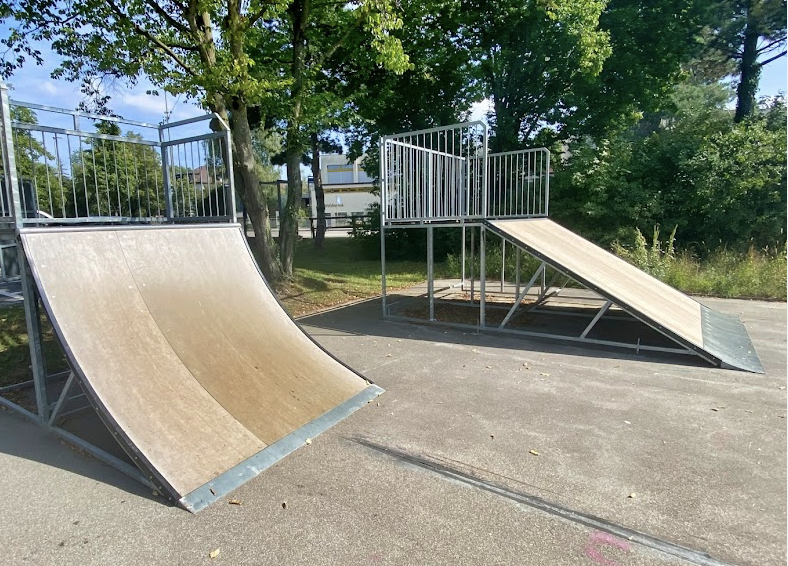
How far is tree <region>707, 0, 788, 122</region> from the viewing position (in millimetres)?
17031

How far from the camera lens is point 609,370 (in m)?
5.42

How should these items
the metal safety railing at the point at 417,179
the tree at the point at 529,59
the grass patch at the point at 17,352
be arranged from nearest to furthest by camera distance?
1. the grass patch at the point at 17,352
2. the metal safety railing at the point at 417,179
3. the tree at the point at 529,59

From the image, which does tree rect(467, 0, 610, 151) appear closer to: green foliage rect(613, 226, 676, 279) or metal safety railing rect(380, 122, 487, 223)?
green foliage rect(613, 226, 676, 279)

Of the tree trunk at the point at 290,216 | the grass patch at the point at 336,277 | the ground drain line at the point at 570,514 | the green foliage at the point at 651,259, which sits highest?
the tree trunk at the point at 290,216

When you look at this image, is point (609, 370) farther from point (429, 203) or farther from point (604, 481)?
point (429, 203)

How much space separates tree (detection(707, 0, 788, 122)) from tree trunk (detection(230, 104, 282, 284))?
55.1 ft

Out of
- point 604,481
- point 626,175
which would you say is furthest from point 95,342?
point 626,175

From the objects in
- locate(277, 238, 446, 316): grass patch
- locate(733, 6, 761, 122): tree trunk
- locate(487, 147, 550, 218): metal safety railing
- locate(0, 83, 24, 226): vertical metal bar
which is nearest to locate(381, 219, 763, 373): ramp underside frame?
locate(277, 238, 446, 316): grass patch

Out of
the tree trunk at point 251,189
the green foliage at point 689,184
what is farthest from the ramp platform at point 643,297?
Answer: the green foliage at point 689,184

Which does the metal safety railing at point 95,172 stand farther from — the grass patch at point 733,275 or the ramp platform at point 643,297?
the grass patch at point 733,275

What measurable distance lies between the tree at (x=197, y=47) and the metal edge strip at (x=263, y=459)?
19.2 ft

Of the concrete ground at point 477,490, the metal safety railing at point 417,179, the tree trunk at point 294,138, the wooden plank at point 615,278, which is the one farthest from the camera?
the tree trunk at point 294,138

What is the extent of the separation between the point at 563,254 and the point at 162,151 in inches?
237

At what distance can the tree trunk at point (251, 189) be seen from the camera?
9.45 meters
